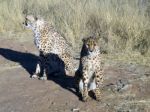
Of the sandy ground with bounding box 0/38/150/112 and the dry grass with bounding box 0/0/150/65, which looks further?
the dry grass with bounding box 0/0/150/65

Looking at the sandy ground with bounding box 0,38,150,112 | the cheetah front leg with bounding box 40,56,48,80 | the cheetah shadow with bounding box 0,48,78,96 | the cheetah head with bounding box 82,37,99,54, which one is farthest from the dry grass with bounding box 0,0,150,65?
the cheetah head with bounding box 82,37,99,54

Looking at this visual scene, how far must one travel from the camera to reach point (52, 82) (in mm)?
8297

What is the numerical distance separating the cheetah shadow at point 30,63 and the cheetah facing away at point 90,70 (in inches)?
16.5

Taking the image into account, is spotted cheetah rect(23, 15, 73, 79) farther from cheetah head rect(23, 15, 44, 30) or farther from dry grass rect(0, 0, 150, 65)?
dry grass rect(0, 0, 150, 65)

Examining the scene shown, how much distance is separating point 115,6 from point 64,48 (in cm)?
375

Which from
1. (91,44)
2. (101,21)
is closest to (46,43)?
(91,44)

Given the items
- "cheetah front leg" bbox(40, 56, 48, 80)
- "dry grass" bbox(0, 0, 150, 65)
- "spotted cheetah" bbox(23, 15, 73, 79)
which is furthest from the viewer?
"dry grass" bbox(0, 0, 150, 65)

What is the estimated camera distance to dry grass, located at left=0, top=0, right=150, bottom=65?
9.97 metres

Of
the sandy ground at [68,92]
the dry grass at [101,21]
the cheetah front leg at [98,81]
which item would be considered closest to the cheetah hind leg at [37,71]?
the sandy ground at [68,92]

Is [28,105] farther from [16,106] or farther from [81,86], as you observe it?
[81,86]

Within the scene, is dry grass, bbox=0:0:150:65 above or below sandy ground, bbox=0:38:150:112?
above

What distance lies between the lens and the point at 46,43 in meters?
8.64

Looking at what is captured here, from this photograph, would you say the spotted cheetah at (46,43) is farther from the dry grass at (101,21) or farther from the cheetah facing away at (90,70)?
the cheetah facing away at (90,70)

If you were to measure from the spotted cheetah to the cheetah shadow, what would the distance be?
10.2 inches
